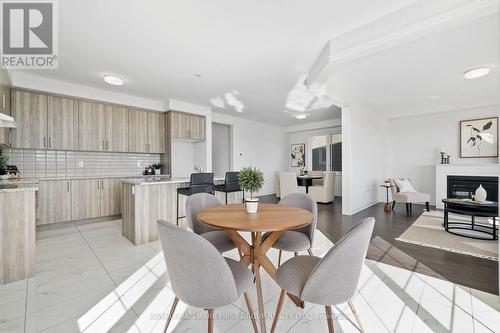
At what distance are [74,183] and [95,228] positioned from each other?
899 mm

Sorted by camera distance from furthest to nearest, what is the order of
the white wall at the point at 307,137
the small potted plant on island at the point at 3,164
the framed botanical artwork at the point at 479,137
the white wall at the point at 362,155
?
the white wall at the point at 307,137 < the framed botanical artwork at the point at 479,137 < the white wall at the point at 362,155 < the small potted plant on island at the point at 3,164

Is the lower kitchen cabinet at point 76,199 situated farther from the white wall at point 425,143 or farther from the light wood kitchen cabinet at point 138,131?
the white wall at point 425,143

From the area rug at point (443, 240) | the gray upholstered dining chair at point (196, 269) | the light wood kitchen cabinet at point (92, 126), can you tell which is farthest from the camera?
the light wood kitchen cabinet at point (92, 126)

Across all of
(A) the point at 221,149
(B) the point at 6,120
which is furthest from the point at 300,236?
(A) the point at 221,149

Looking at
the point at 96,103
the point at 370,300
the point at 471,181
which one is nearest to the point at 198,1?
the point at 370,300

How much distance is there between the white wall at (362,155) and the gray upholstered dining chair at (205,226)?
3373 millimetres

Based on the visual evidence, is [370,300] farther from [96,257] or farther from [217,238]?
[96,257]

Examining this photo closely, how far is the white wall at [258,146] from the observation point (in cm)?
695

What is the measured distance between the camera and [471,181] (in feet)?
16.2

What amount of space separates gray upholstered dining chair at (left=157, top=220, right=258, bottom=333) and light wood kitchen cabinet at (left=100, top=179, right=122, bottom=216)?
12.9 ft

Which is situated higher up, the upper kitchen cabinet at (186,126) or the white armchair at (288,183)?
the upper kitchen cabinet at (186,126)

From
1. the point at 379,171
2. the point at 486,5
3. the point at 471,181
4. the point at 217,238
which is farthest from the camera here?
the point at 379,171

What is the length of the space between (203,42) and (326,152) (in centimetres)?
598

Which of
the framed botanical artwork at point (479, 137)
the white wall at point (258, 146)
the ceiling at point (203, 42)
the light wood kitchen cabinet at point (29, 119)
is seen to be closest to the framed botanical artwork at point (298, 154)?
the white wall at point (258, 146)
